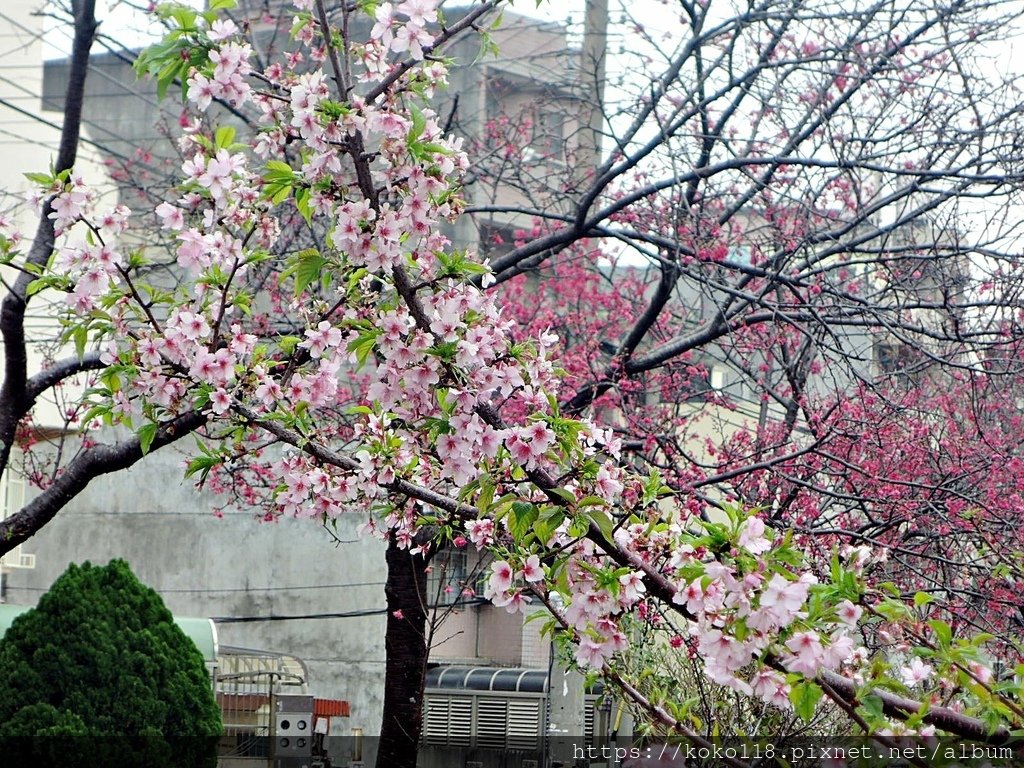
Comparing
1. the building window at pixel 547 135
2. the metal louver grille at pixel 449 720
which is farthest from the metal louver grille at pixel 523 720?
the building window at pixel 547 135

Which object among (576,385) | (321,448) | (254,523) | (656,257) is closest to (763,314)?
(656,257)

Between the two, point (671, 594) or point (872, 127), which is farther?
point (872, 127)

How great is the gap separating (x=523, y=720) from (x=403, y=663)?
7389 mm

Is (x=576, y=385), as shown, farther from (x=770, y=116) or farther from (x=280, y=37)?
(x=280, y=37)

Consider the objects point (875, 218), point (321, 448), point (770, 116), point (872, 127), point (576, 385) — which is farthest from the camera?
point (576, 385)

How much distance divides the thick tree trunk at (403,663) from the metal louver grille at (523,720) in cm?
708

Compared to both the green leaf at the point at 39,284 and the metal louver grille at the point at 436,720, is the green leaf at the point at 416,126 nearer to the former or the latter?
the green leaf at the point at 39,284

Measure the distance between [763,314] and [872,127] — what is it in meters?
1.35

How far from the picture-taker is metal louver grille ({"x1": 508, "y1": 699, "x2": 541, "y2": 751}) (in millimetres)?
17047

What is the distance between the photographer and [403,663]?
1029 cm

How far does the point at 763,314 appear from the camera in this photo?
830 cm

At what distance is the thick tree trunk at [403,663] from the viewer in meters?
9.91

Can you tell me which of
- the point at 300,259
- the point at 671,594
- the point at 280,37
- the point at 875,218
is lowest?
the point at 671,594

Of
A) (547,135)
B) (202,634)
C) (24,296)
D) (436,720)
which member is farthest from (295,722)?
(436,720)
